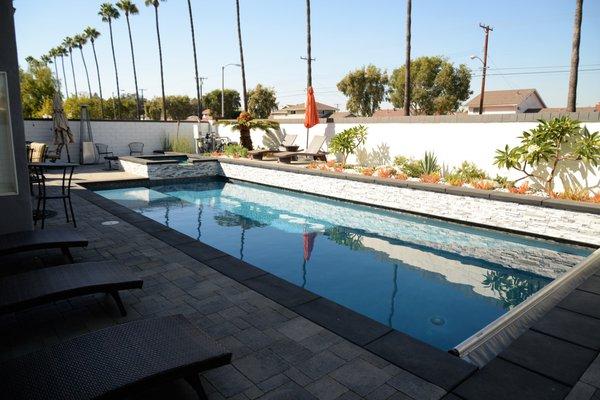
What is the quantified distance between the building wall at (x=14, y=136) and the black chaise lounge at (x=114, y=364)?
13.3 feet

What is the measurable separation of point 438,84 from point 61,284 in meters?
48.0

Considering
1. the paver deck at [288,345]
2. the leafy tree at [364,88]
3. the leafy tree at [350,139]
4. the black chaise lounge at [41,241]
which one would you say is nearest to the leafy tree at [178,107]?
the leafy tree at [364,88]

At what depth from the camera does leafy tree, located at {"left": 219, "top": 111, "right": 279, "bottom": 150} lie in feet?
59.0

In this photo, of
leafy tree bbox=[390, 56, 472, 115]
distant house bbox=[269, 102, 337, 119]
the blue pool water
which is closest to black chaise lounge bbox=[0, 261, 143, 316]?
the blue pool water

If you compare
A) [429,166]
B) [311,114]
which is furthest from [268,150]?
[429,166]

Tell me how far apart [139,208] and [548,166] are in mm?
10460

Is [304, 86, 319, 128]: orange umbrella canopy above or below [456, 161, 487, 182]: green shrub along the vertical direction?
above

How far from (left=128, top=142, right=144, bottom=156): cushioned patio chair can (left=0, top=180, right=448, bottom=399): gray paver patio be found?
1514cm

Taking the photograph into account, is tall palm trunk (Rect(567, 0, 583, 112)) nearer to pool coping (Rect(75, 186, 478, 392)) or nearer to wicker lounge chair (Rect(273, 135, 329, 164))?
wicker lounge chair (Rect(273, 135, 329, 164))

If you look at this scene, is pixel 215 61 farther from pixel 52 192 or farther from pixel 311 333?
pixel 311 333

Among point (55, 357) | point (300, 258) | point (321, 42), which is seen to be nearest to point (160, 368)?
point (55, 357)

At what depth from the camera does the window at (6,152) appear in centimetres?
527

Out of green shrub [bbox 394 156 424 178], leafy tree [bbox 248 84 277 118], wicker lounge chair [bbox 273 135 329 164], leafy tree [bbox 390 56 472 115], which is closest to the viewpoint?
green shrub [bbox 394 156 424 178]

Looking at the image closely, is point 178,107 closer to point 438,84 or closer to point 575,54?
point 438,84
